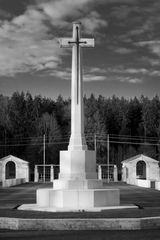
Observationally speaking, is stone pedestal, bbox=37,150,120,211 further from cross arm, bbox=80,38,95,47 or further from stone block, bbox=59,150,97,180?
cross arm, bbox=80,38,95,47

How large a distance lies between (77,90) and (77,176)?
332 centimetres

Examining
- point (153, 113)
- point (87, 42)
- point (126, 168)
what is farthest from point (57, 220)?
point (153, 113)

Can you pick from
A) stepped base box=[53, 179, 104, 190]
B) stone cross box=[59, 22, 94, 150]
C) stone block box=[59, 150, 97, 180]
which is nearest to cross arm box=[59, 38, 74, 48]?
stone cross box=[59, 22, 94, 150]

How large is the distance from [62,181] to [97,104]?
80.2m

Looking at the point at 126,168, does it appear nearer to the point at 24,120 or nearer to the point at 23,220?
the point at 24,120

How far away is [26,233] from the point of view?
11.1m

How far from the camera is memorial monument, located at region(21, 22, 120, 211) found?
15828 millimetres

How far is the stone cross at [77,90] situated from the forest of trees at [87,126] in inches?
2284

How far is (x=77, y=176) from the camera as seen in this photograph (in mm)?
16656

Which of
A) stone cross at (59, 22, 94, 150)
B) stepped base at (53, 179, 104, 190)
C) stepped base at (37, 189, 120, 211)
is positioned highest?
stone cross at (59, 22, 94, 150)

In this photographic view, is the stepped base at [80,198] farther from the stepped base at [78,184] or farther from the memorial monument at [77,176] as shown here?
the stepped base at [78,184]

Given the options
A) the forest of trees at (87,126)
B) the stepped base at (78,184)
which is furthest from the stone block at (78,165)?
the forest of trees at (87,126)

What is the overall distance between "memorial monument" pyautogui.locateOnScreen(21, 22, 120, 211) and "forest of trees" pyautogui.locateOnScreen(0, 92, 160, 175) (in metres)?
58.3

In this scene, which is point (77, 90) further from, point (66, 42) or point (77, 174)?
point (77, 174)
